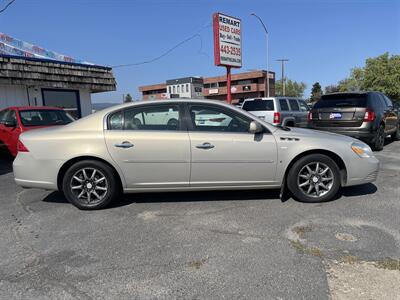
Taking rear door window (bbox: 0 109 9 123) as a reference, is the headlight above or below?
below

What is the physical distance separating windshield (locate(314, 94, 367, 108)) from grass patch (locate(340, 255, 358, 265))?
6490 mm

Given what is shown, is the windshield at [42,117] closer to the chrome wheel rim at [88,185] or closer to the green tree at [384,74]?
the chrome wheel rim at [88,185]

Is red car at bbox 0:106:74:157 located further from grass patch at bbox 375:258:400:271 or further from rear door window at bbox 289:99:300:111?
rear door window at bbox 289:99:300:111

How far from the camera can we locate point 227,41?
48.2 ft

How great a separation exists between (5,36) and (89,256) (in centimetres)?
1359

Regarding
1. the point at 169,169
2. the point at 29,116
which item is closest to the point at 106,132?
the point at 169,169

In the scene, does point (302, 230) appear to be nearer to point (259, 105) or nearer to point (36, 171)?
point (36, 171)

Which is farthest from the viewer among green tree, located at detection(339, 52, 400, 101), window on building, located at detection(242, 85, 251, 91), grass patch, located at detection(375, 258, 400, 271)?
window on building, located at detection(242, 85, 251, 91)

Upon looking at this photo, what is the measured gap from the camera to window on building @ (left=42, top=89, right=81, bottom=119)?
1370 cm

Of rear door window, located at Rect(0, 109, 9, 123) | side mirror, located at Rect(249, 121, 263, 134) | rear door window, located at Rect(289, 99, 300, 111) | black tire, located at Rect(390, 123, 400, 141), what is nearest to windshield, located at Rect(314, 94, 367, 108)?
rear door window, located at Rect(289, 99, 300, 111)

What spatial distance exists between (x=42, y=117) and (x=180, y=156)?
5.55 m

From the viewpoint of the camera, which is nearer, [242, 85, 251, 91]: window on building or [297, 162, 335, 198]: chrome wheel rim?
[297, 162, 335, 198]: chrome wheel rim

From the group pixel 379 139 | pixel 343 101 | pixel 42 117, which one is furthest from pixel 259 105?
pixel 42 117

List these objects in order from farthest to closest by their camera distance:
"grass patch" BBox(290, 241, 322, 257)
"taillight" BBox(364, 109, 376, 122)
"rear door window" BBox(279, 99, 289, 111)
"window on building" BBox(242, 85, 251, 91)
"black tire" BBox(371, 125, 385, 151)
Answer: "window on building" BBox(242, 85, 251, 91)
"rear door window" BBox(279, 99, 289, 111)
"black tire" BBox(371, 125, 385, 151)
"taillight" BBox(364, 109, 376, 122)
"grass patch" BBox(290, 241, 322, 257)
